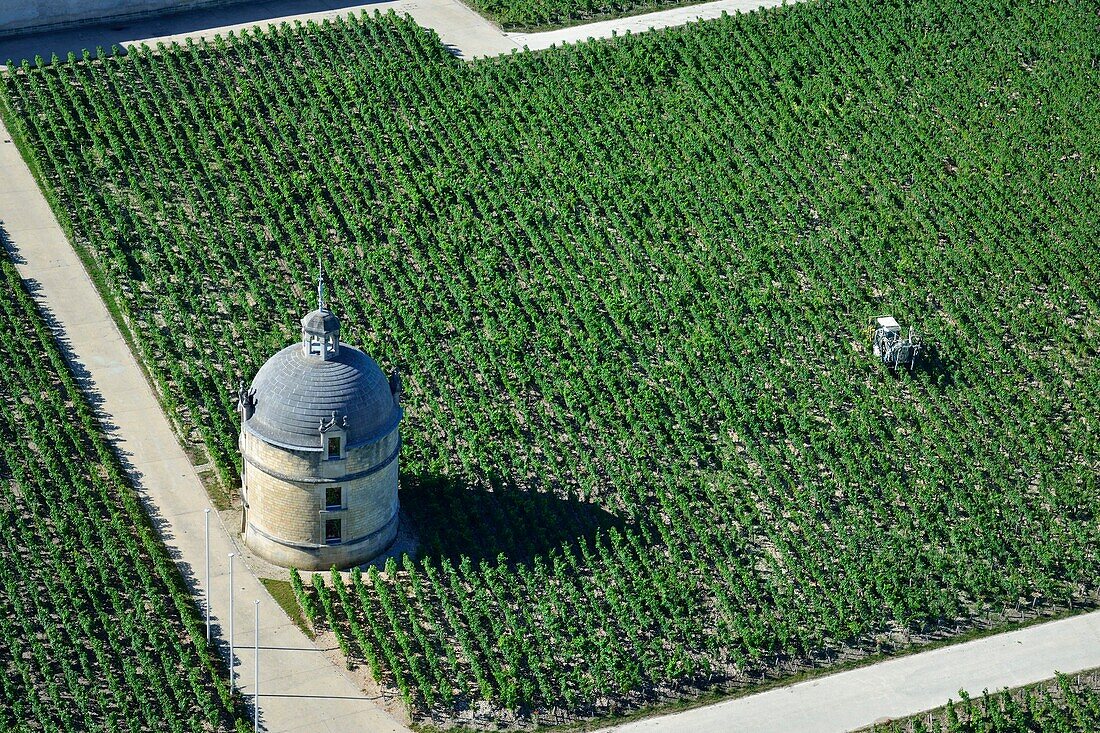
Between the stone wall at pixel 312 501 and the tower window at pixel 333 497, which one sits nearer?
the stone wall at pixel 312 501

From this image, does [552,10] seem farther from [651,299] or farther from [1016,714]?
[1016,714]

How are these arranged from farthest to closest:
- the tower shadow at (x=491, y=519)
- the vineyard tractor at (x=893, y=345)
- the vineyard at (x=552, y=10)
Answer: the vineyard at (x=552, y=10), the vineyard tractor at (x=893, y=345), the tower shadow at (x=491, y=519)

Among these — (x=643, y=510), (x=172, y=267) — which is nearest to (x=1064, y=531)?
(x=643, y=510)

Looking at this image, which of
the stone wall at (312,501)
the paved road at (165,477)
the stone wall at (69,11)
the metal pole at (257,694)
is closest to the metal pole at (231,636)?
the paved road at (165,477)

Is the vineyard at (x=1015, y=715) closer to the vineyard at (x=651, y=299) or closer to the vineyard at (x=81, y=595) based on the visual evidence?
the vineyard at (x=651, y=299)

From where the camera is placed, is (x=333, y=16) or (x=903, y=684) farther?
(x=333, y=16)

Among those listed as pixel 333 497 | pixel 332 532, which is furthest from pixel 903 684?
pixel 333 497
